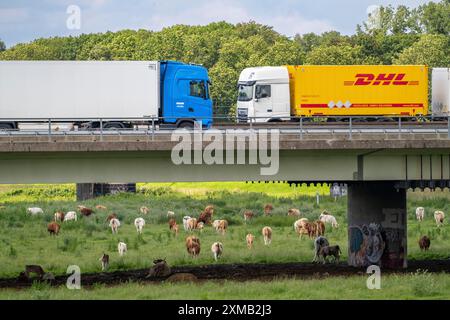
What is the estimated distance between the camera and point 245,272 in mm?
49781

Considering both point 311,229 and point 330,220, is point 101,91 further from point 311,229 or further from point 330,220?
point 330,220

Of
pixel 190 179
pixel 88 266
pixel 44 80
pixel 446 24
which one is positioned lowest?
pixel 88 266

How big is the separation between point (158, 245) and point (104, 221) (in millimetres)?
11684

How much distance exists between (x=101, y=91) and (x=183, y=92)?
3730 mm

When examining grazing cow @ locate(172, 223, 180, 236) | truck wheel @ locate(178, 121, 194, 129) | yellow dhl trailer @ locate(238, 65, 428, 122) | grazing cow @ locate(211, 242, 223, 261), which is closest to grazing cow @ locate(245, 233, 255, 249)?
grazing cow @ locate(211, 242, 223, 261)

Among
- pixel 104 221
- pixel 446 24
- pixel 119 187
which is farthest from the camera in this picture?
pixel 446 24

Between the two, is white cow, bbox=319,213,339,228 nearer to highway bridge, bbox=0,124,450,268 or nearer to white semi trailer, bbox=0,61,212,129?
white semi trailer, bbox=0,61,212,129

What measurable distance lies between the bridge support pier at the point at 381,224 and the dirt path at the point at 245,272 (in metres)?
0.82

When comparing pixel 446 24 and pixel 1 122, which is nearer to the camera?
pixel 1 122

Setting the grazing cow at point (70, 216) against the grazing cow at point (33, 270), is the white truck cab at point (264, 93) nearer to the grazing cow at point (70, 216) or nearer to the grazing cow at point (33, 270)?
the grazing cow at point (70, 216)

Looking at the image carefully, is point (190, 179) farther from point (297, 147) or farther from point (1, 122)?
point (1, 122)

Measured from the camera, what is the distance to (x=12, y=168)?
44.8 m

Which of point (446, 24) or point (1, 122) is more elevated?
point (446, 24)

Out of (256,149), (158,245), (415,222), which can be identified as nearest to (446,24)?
(415,222)
